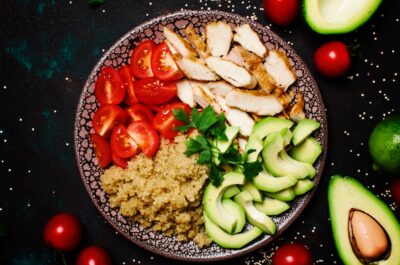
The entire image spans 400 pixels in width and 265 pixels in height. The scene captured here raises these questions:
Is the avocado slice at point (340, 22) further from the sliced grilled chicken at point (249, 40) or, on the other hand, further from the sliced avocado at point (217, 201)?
the sliced avocado at point (217, 201)

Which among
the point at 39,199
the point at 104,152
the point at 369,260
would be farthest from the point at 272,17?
the point at 39,199

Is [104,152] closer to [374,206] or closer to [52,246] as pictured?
[52,246]

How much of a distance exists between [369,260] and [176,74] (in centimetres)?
103

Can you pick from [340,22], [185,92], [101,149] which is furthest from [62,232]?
[340,22]

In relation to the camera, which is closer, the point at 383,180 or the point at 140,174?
the point at 140,174

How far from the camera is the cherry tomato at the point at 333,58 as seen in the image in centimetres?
195

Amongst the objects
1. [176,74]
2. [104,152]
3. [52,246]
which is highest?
[176,74]

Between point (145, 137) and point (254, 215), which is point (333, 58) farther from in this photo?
point (145, 137)

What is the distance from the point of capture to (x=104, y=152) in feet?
6.31

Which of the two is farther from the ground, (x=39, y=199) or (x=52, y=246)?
(x=39, y=199)

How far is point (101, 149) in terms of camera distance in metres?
1.92

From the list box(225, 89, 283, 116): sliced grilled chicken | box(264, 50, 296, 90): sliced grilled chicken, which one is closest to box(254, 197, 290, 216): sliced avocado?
box(225, 89, 283, 116): sliced grilled chicken

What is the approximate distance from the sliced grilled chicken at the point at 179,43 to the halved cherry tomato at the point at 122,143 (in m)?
0.38

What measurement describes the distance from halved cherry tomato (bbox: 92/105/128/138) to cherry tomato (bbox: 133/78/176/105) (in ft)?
0.35
